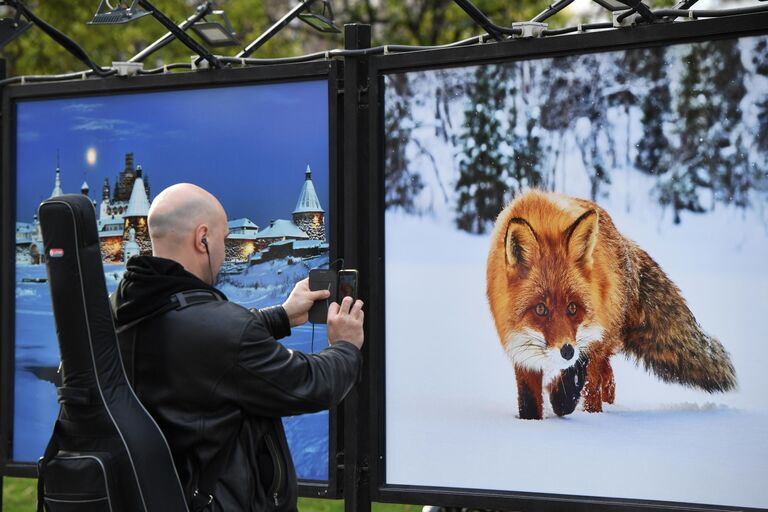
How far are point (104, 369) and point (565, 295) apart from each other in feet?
6.65

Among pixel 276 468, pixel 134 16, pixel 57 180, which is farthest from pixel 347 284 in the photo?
pixel 57 180

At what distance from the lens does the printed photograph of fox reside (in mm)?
4238

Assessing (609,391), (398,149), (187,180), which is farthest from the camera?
(187,180)

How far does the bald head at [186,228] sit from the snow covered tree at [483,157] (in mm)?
1429

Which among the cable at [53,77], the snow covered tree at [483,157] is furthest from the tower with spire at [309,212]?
the cable at [53,77]

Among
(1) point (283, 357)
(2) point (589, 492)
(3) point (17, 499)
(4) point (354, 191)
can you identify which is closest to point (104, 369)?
(1) point (283, 357)

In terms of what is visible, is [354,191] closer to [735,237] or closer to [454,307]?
[454,307]

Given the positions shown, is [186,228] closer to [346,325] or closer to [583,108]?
[346,325]

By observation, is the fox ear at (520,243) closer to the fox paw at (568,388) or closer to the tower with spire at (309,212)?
the fox paw at (568,388)

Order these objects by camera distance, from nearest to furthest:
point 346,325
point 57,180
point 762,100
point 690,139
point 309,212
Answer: point 346,325 → point 762,100 → point 690,139 → point 309,212 → point 57,180

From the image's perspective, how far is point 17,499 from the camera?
9.57 m

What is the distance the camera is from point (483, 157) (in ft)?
15.4

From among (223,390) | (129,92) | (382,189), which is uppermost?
(129,92)

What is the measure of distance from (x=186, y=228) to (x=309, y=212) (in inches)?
58.2
